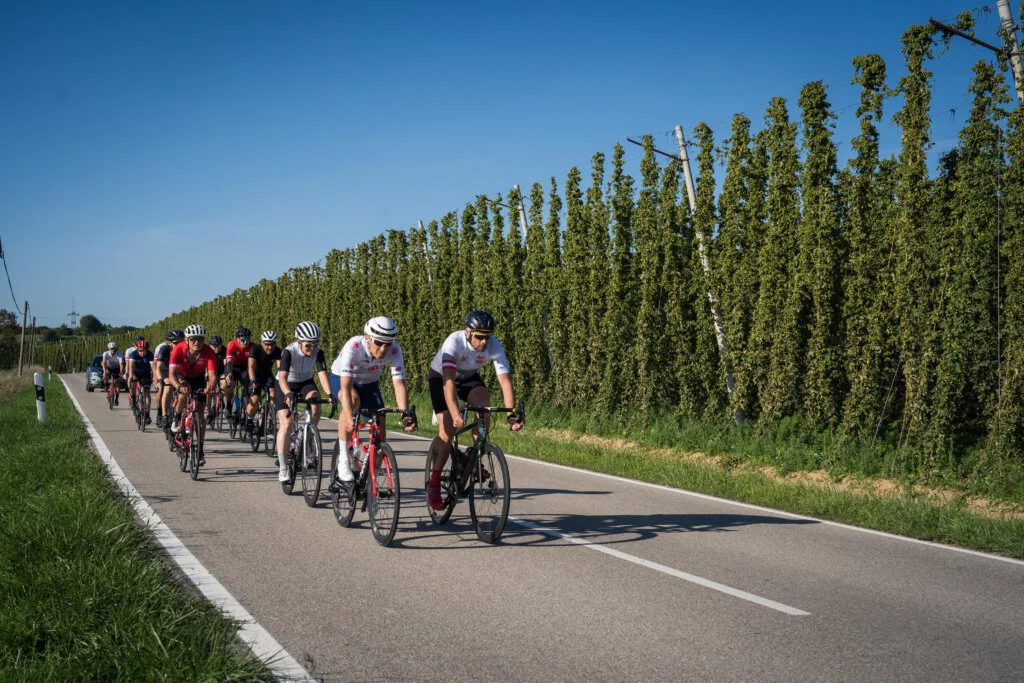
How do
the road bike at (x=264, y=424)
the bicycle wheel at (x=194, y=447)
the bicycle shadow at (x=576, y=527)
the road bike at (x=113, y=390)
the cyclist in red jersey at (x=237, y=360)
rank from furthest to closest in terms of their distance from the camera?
the road bike at (x=113, y=390) < the cyclist in red jersey at (x=237, y=360) < the road bike at (x=264, y=424) < the bicycle wheel at (x=194, y=447) < the bicycle shadow at (x=576, y=527)

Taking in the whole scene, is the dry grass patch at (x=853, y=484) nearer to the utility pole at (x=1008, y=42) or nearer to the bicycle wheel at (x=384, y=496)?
the utility pole at (x=1008, y=42)

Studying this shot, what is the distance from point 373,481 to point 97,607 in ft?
10.4

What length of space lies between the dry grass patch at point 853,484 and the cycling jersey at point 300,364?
18.6 ft

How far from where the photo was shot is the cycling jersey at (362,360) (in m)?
8.37

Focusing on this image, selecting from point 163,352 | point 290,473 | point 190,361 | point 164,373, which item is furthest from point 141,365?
point 290,473

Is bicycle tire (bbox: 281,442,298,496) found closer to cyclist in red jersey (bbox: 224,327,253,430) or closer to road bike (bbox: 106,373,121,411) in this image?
cyclist in red jersey (bbox: 224,327,253,430)

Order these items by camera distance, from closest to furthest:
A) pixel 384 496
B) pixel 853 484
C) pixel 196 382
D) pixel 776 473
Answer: pixel 384 496, pixel 853 484, pixel 776 473, pixel 196 382

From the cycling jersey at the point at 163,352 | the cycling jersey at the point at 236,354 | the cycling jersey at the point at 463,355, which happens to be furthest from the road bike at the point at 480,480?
the cycling jersey at the point at 163,352

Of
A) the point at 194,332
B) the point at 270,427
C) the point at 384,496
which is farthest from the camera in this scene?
the point at 270,427

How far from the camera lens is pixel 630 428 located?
15.2 metres

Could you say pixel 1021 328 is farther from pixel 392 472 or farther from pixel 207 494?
pixel 207 494

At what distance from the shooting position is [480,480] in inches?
303

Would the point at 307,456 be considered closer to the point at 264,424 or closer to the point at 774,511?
the point at 264,424

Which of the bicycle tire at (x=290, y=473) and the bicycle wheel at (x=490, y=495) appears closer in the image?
the bicycle wheel at (x=490, y=495)
